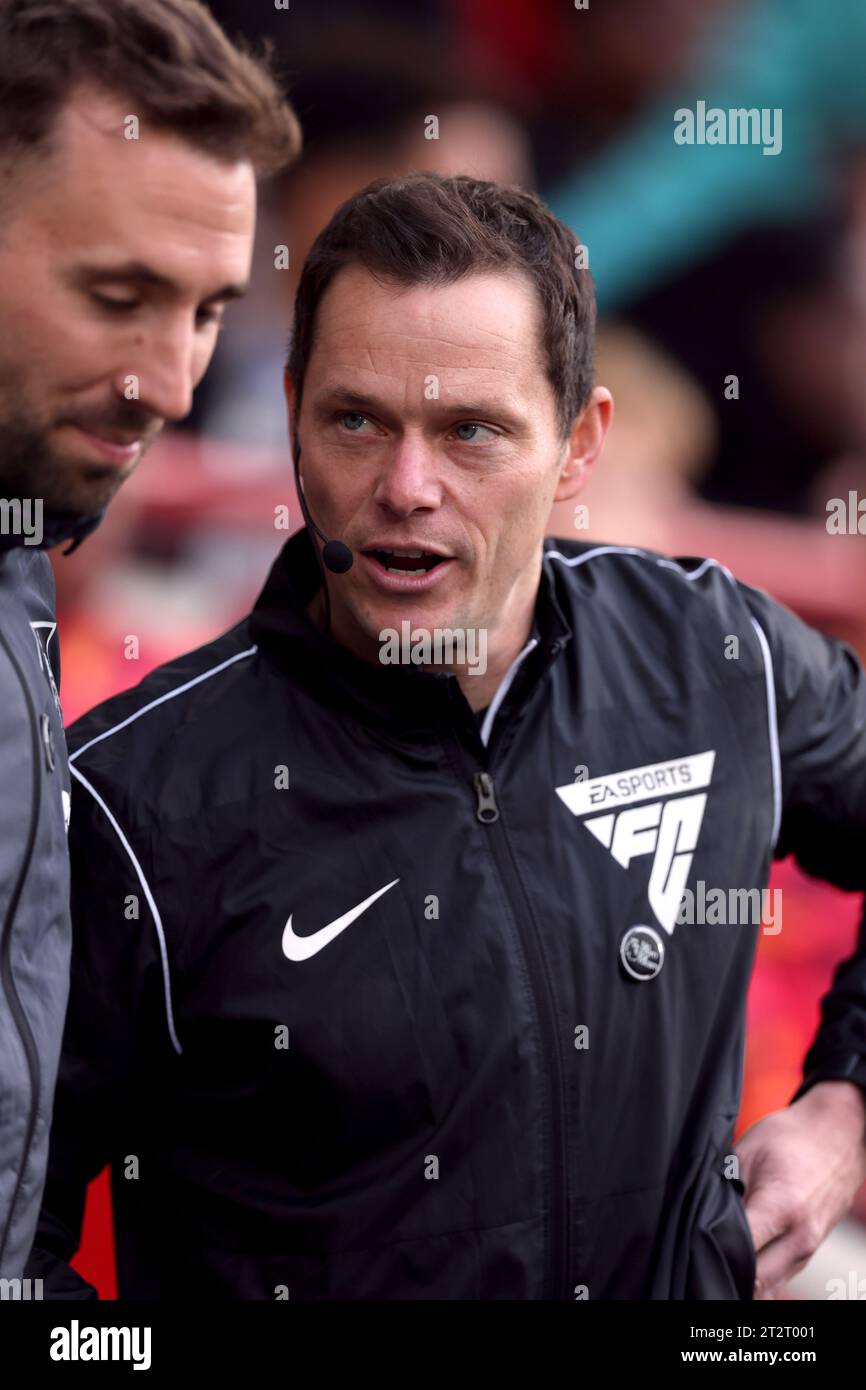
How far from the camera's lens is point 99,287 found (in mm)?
1397

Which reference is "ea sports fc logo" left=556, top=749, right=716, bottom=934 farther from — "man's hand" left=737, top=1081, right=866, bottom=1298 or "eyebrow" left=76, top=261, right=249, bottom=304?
"eyebrow" left=76, top=261, right=249, bottom=304

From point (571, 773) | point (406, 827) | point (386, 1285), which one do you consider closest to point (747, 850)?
point (571, 773)

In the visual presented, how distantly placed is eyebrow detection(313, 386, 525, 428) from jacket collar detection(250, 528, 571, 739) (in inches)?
6.6

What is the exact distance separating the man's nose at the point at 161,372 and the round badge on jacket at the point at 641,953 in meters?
0.79

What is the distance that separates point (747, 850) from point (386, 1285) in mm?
677

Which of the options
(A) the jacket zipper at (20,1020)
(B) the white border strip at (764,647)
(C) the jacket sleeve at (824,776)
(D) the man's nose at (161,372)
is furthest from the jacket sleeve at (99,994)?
(C) the jacket sleeve at (824,776)

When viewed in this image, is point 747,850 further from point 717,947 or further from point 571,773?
point 571,773

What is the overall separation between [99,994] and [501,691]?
58cm

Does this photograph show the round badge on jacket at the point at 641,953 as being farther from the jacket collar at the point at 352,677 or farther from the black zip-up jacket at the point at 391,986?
the jacket collar at the point at 352,677

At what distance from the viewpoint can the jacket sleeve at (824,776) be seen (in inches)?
81.7

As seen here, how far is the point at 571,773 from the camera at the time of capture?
187 cm

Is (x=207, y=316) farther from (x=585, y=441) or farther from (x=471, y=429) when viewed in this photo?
(x=585, y=441)

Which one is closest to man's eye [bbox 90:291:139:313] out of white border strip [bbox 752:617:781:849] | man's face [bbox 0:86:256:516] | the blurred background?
man's face [bbox 0:86:256:516]

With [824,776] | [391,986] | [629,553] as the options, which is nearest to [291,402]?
[629,553]
